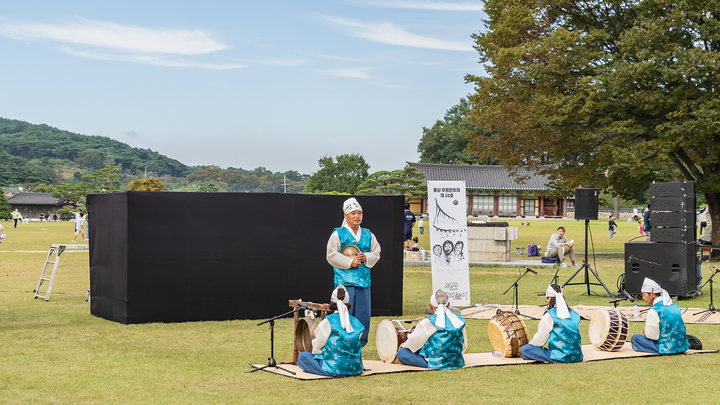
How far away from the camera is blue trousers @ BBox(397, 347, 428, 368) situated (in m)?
6.55

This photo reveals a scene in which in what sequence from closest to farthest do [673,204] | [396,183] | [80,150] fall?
[673,204]
[396,183]
[80,150]

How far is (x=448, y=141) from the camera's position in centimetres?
7231

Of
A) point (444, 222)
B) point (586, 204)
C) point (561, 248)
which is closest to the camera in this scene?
point (444, 222)

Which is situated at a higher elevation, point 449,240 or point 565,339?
point 449,240

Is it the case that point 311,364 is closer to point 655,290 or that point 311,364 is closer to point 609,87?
point 655,290

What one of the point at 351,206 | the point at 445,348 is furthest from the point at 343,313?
the point at 351,206

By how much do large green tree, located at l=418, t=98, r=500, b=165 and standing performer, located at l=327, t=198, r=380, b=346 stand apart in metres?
61.8

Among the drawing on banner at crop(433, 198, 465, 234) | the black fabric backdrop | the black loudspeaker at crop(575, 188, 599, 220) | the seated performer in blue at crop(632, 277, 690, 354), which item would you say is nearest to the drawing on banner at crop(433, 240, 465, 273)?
the drawing on banner at crop(433, 198, 465, 234)

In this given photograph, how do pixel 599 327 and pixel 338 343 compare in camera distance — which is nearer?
pixel 338 343

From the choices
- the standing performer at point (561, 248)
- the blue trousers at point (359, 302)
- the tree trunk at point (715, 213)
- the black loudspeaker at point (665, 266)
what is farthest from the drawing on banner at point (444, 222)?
the tree trunk at point (715, 213)

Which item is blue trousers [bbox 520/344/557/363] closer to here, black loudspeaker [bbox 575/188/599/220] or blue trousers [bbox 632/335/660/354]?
blue trousers [bbox 632/335/660/354]

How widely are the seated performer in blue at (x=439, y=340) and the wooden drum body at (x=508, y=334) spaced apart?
685mm

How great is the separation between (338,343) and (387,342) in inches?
34.6

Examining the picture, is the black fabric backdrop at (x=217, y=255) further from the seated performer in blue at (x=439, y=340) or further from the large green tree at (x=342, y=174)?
the large green tree at (x=342, y=174)
